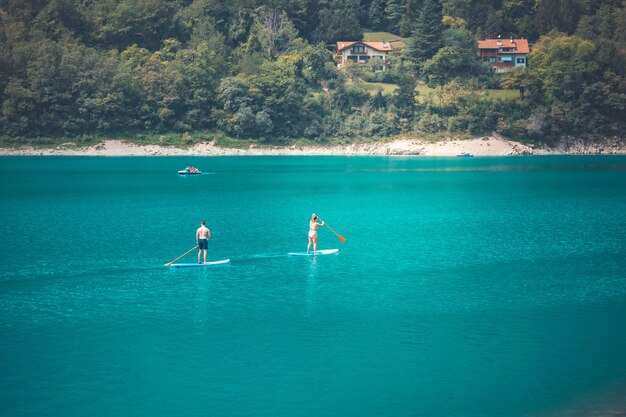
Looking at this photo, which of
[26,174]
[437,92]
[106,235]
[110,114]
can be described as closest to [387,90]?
[437,92]

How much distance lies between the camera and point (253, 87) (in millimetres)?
173625

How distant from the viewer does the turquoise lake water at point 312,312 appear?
25.5 m

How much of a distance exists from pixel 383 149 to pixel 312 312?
486 ft

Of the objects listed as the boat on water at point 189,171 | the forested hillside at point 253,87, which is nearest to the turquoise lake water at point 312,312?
the boat on water at point 189,171

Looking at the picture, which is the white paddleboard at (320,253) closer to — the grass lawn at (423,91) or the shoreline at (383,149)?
the shoreline at (383,149)

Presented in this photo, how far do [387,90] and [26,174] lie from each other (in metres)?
101

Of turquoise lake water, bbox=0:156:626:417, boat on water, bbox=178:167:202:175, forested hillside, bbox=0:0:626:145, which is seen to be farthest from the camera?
forested hillside, bbox=0:0:626:145

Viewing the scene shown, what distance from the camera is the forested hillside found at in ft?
533

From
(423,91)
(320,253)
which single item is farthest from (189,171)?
(423,91)

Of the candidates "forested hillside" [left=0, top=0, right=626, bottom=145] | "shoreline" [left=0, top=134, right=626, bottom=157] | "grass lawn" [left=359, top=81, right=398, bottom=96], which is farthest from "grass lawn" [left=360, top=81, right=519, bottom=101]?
"shoreline" [left=0, top=134, right=626, bottom=157]

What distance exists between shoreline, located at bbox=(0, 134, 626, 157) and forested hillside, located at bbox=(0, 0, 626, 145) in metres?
3.07

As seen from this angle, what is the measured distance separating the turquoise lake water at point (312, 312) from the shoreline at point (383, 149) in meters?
90.8

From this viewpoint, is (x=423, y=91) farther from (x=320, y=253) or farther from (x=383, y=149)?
(x=320, y=253)

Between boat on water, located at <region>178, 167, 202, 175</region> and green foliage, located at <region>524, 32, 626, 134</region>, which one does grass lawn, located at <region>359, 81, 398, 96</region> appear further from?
boat on water, located at <region>178, 167, 202, 175</region>
